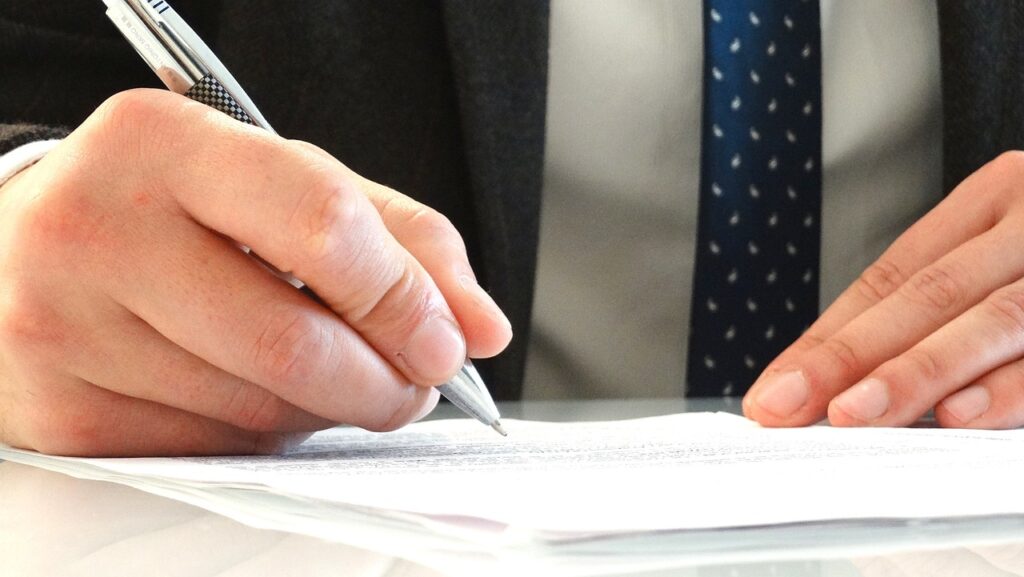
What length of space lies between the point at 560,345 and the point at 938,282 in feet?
1.26

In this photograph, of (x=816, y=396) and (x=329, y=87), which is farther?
(x=329, y=87)

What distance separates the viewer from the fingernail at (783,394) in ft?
1.81

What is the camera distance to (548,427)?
548 mm

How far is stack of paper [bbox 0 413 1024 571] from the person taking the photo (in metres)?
0.23

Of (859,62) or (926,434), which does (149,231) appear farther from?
(859,62)

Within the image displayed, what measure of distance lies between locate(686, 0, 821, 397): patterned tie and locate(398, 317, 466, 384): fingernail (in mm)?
482

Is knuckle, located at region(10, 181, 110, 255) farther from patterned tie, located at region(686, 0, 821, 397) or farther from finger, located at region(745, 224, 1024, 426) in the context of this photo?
patterned tie, located at region(686, 0, 821, 397)

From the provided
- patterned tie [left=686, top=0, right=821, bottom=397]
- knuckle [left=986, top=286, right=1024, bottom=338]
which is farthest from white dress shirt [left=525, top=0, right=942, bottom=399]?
knuckle [left=986, top=286, right=1024, bottom=338]

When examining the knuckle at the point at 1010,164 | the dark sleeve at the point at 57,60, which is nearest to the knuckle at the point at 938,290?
the knuckle at the point at 1010,164

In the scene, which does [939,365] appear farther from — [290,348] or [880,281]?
[290,348]

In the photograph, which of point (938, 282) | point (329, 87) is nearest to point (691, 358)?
point (938, 282)

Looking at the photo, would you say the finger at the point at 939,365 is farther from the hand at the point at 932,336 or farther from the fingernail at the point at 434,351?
the fingernail at the point at 434,351

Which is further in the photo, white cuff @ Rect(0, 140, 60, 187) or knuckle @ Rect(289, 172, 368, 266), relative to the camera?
white cuff @ Rect(0, 140, 60, 187)

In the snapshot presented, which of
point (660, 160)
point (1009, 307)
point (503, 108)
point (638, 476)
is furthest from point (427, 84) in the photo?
point (638, 476)
